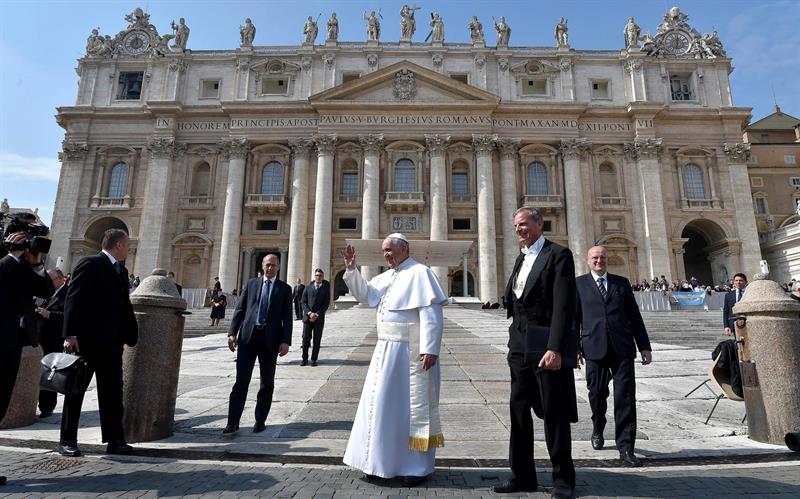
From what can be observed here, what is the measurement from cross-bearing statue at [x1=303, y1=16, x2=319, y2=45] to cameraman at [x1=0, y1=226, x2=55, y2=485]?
35.0 meters

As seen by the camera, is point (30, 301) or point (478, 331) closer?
point (30, 301)

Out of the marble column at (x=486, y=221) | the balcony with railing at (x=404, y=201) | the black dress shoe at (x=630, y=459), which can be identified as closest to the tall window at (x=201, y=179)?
the balcony with railing at (x=404, y=201)

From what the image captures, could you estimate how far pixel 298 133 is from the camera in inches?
1292

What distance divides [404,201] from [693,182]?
20.9 metres

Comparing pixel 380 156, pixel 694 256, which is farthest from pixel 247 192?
pixel 694 256

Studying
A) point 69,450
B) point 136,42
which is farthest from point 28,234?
point 136,42

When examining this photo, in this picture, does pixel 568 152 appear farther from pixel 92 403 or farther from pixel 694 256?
pixel 92 403

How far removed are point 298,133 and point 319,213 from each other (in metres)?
6.55

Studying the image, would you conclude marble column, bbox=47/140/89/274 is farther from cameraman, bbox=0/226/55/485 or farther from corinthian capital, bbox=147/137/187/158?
cameraman, bbox=0/226/55/485

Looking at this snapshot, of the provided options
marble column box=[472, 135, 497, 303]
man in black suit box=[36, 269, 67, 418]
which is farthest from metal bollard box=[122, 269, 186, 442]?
marble column box=[472, 135, 497, 303]

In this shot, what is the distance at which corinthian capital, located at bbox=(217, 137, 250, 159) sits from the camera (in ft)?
106

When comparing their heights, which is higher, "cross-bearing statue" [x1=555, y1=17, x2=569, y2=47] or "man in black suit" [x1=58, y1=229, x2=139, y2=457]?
"cross-bearing statue" [x1=555, y1=17, x2=569, y2=47]

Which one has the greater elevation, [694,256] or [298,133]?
[298,133]

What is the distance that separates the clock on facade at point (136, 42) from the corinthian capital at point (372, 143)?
19.5 m
